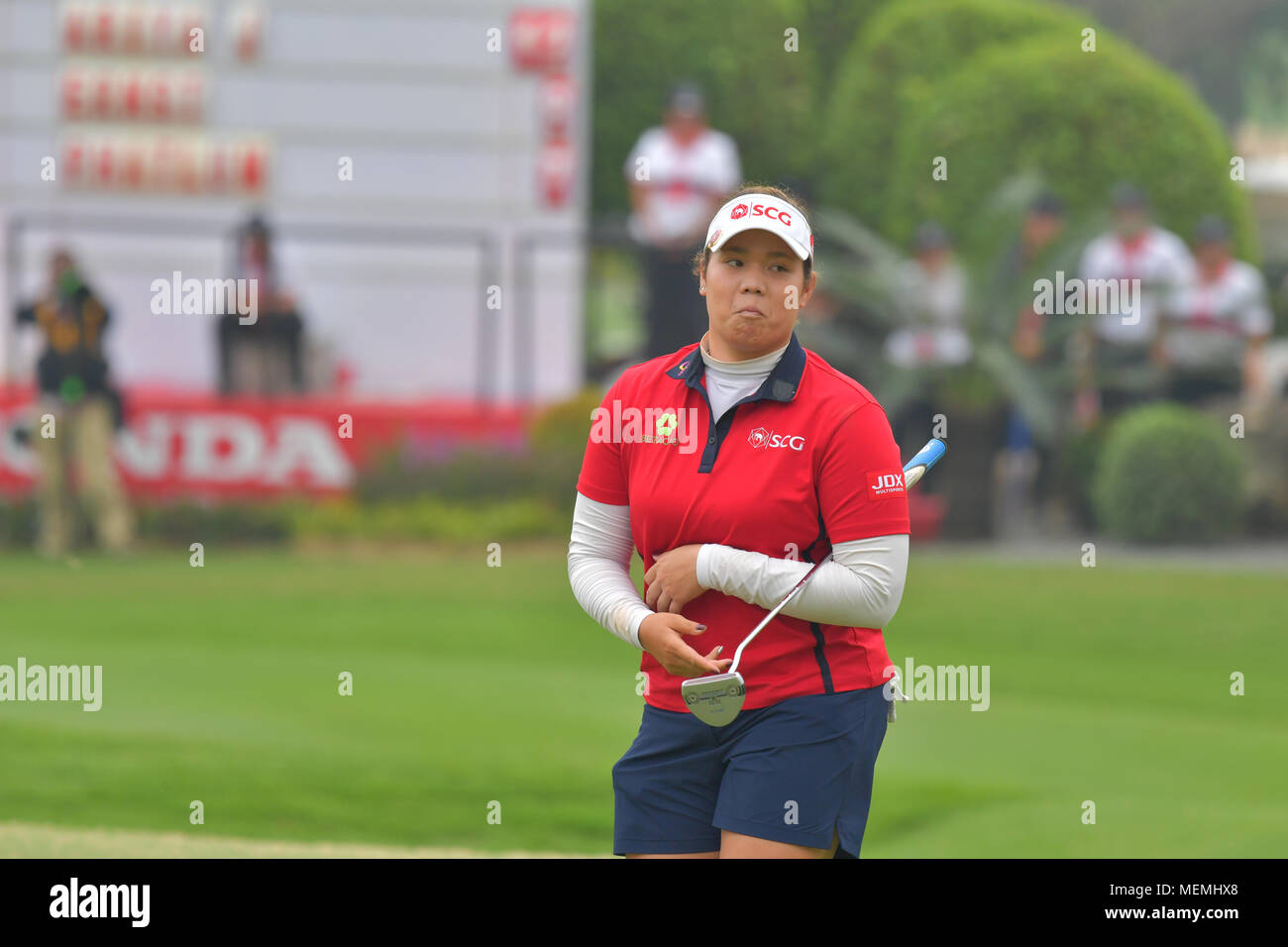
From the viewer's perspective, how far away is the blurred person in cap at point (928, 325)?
51.8 feet

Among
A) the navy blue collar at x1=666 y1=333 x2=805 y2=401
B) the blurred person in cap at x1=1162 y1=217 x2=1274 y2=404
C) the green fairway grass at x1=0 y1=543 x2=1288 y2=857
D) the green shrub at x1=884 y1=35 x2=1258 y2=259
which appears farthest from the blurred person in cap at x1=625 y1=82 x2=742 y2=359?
the navy blue collar at x1=666 y1=333 x2=805 y2=401

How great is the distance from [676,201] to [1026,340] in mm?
3550

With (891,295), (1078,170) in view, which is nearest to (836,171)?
(1078,170)

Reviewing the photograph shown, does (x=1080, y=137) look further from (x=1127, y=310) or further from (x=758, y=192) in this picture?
(x=758, y=192)

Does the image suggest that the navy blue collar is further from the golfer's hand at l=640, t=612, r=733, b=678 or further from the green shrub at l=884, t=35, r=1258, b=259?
the green shrub at l=884, t=35, r=1258, b=259

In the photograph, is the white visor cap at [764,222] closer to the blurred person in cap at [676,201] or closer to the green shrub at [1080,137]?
the blurred person in cap at [676,201]

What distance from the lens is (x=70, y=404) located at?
14797 millimetres

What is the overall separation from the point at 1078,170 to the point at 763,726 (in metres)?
18.4

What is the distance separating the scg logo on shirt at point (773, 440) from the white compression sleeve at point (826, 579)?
0.22 m

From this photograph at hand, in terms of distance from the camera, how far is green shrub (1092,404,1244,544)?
1502 centimetres

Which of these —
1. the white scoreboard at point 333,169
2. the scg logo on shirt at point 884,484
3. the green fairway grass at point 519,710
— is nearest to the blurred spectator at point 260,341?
the white scoreboard at point 333,169

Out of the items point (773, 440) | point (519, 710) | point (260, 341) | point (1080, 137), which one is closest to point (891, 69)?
point (1080, 137)

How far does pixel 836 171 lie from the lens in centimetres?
2842
